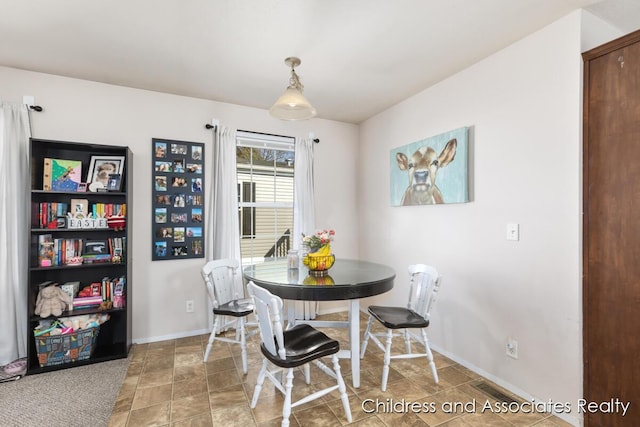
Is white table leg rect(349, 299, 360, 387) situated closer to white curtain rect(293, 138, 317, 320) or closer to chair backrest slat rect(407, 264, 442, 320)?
chair backrest slat rect(407, 264, 442, 320)

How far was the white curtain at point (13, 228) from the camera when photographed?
7.98 ft

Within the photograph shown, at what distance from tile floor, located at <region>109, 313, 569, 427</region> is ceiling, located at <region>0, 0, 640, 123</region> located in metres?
2.44

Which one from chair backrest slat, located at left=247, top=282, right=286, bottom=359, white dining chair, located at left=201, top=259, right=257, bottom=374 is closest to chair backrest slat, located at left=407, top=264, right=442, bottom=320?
chair backrest slat, located at left=247, top=282, right=286, bottom=359

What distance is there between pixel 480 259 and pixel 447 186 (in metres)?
0.65

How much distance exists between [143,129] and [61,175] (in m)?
0.79

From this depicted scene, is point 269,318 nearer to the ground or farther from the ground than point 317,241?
nearer to the ground

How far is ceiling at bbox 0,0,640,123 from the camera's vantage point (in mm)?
1812

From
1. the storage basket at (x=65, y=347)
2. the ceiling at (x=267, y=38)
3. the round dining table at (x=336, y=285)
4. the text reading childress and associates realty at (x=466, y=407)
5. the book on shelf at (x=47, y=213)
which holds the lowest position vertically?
the text reading childress and associates realty at (x=466, y=407)

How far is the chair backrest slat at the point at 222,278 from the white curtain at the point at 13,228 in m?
1.46

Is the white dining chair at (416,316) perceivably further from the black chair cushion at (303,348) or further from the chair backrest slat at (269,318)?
the chair backrest slat at (269,318)

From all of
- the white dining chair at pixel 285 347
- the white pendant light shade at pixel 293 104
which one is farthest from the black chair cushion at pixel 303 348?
the white pendant light shade at pixel 293 104

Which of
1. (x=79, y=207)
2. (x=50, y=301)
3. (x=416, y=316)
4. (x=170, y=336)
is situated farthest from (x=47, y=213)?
(x=416, y=316)

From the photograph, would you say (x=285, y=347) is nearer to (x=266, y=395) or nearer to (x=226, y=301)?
(x=266, y=395)

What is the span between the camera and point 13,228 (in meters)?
2.48
